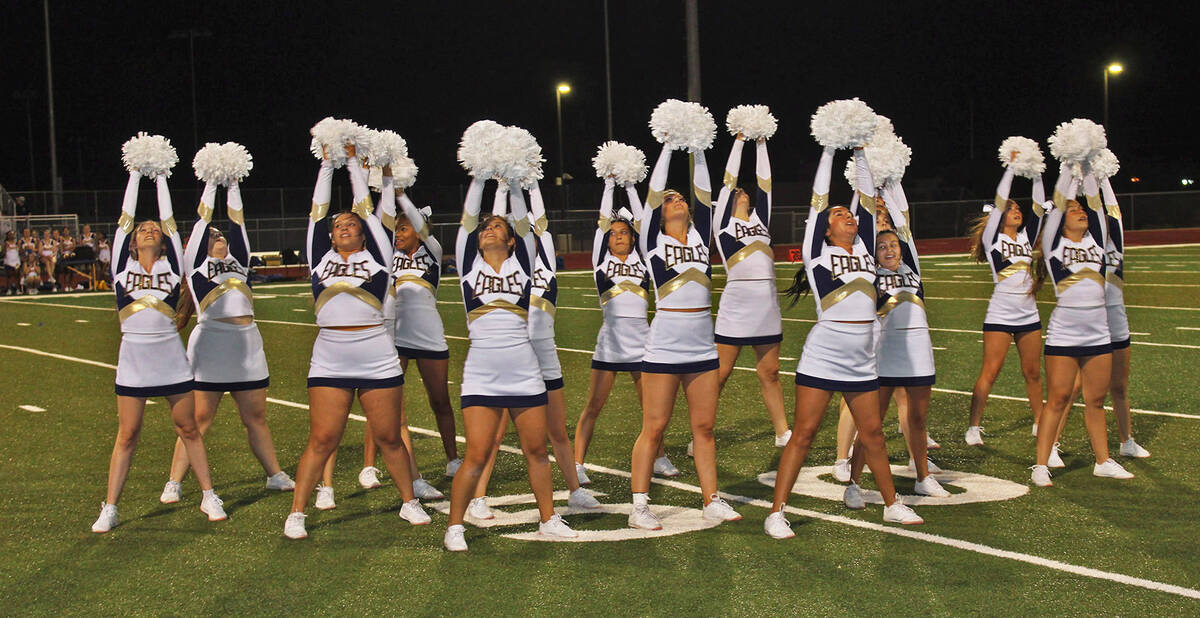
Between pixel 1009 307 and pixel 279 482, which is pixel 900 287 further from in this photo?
pixel 279 482

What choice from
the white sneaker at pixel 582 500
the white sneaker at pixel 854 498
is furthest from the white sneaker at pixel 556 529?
the white sneaker at pixel 854 498

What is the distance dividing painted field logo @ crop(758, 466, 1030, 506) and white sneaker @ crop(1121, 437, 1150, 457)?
1.08 metres

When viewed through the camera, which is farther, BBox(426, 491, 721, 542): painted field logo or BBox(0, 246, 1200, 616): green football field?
BBox(426, 491, 721, 542): painted field logo

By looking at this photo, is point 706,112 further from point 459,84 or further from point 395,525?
point 459,84

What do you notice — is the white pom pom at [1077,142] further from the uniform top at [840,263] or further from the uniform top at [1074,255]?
the uniform top at [840,263]

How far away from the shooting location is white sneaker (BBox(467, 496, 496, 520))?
612 centimetres

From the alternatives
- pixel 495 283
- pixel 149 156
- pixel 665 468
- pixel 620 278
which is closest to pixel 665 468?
pixel 665 468

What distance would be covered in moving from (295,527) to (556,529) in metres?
1.27

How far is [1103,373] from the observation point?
22.5 feet

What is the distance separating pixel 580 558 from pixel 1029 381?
385 cm

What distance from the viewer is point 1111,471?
267 inches

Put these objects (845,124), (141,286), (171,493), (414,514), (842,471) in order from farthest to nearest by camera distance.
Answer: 1. (842,471)
2. (171,493)
3. (141,286)
4. (414,514)
5. (845,124)

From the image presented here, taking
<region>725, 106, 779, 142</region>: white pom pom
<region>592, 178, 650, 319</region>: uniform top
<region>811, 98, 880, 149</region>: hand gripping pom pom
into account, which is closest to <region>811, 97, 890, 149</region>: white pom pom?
<region>811, 98, 880, 149</region>: hand gripping pom pom

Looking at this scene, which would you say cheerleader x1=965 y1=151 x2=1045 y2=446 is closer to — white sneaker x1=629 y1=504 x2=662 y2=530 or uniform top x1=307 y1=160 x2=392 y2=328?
white sneaker x1=629 y1=504 x2=662 y2=530
